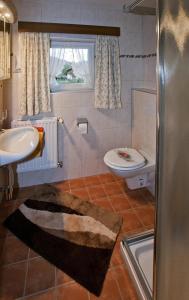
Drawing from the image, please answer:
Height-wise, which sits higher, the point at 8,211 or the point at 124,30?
the point at 124,30

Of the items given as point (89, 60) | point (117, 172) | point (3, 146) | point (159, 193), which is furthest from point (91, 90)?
point (159, 193)

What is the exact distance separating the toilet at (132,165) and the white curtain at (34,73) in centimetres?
98

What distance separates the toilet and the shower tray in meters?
0.62

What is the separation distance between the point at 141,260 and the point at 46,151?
5.08 ft

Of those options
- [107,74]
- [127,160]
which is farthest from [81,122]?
[127,160]

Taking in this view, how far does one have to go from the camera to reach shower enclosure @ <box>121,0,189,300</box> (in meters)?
0.60

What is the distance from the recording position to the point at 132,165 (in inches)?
80.8

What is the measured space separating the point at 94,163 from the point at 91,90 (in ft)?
3.18

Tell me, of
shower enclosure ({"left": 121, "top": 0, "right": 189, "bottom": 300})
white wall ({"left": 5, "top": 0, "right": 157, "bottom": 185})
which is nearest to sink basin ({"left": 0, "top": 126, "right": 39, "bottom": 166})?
white wall ({"left": 5, "top": 0, "right": 157, "bottom": 185})

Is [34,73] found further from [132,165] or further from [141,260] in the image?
[141,260]

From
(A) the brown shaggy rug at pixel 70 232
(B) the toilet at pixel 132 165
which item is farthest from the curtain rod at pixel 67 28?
(A) the brown shaggy rug at pixel 70 232

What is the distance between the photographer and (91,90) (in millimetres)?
2592

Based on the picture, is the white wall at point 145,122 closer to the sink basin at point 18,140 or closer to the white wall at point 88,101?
the white wall at point 88,101

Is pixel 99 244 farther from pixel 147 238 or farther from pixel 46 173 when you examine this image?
pixel 46 173
